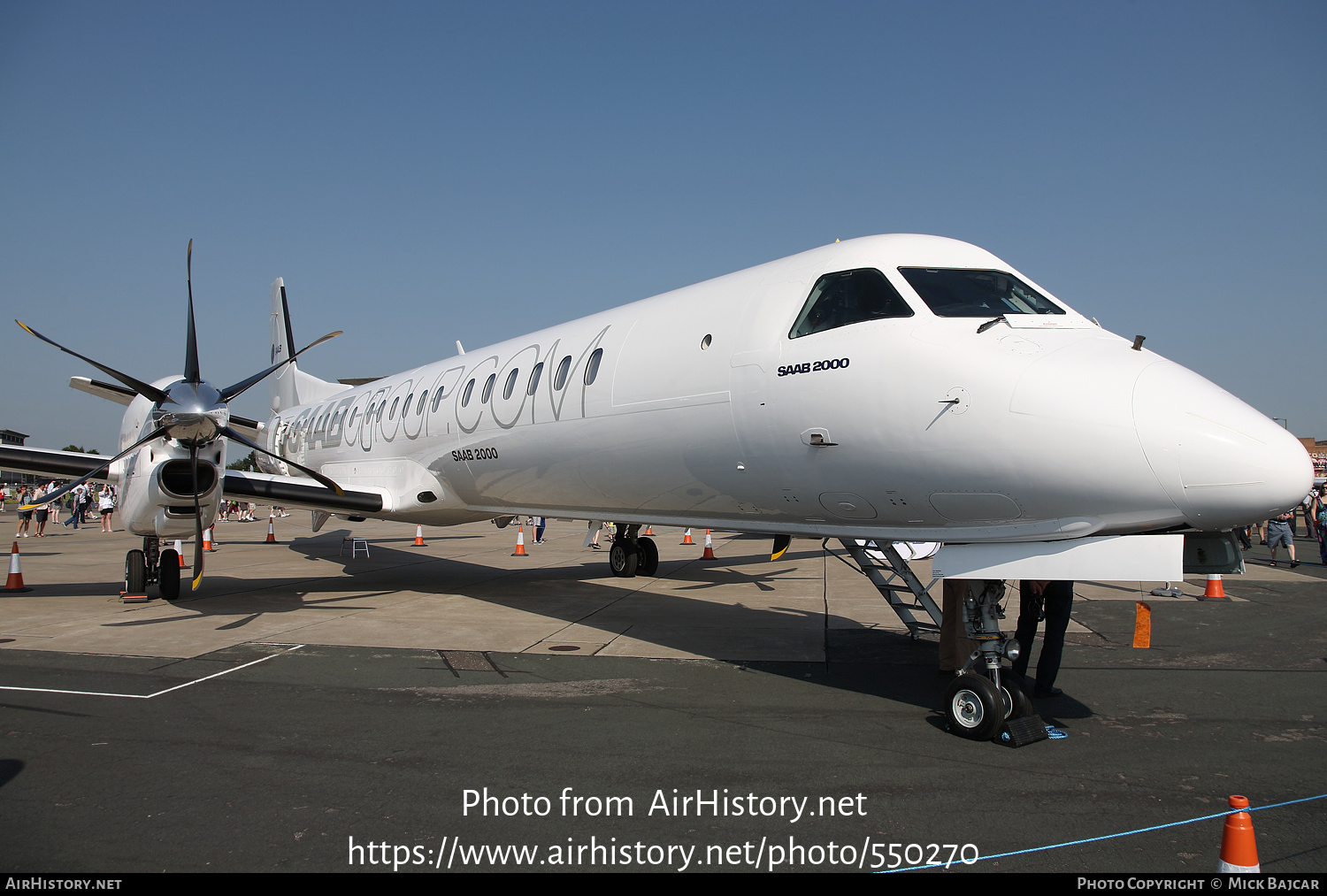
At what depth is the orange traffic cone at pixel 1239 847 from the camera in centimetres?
264

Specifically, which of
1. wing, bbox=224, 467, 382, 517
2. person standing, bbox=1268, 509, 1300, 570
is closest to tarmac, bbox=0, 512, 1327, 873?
wing, bbox=224, 467, 382, 517

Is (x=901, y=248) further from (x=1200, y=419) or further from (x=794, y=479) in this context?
(x=1200, y=419)

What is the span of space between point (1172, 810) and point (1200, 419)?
2099 mm

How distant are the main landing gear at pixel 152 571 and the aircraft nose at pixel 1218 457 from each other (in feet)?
38.9

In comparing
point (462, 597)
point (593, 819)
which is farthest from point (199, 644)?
point (593, 819)

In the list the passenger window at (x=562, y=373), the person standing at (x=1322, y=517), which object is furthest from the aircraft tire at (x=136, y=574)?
the person standing at (x=1322, y=517)

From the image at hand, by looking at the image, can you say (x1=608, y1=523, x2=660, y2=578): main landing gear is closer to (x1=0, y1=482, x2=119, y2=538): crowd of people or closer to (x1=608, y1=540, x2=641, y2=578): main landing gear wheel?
(x1=608, y1=540, x2=641, y2=578): main landing gear wheel

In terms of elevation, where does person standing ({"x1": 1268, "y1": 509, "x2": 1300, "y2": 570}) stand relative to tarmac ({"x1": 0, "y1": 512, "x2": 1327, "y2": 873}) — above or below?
above

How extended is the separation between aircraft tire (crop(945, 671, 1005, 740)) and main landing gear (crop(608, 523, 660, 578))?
955cm

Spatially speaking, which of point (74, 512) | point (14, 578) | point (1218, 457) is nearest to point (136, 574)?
point (14, 578)

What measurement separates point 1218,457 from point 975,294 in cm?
195

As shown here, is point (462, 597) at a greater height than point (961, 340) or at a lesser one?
lesser

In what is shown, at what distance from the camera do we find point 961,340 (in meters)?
5.35

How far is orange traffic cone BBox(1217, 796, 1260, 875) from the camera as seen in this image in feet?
8.68
